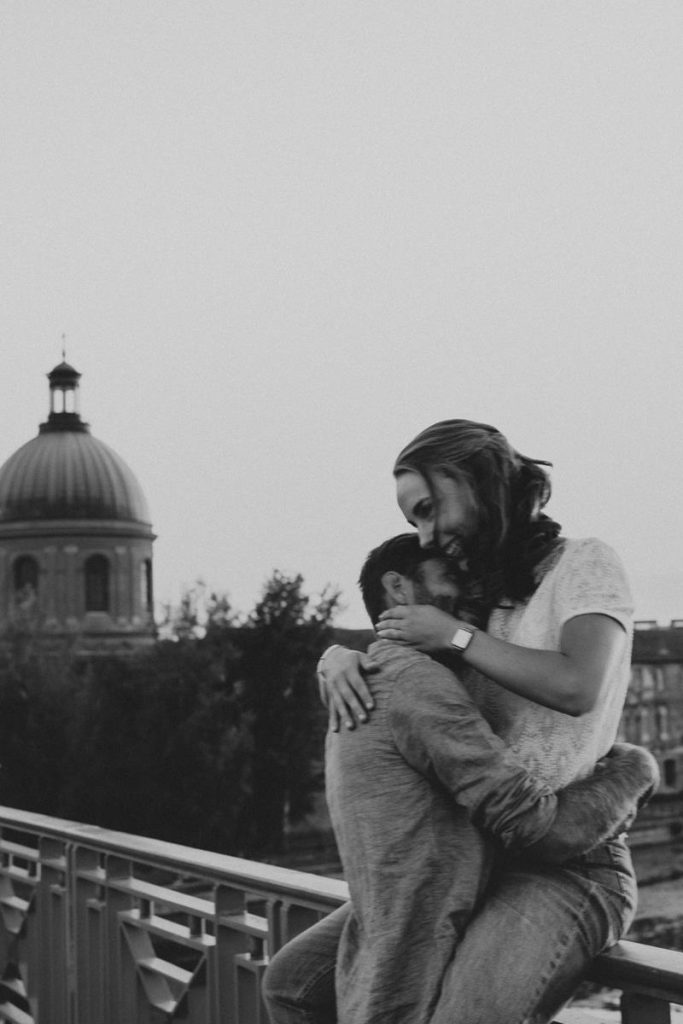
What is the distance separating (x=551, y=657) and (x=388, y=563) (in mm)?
380

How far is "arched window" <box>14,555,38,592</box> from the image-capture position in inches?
2124

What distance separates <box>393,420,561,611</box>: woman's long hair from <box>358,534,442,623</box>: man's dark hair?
0.09m

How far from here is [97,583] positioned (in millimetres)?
54281

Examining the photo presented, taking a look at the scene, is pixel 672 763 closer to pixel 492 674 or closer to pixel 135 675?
pixel 135 675

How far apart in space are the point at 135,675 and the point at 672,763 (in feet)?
97.0

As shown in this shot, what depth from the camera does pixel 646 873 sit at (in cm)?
4825

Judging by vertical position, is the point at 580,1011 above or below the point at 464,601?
below

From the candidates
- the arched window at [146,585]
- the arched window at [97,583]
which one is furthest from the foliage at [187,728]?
the arched window at [146,585]

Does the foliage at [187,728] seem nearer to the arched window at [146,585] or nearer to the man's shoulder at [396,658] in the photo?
the arched window at [146,585]

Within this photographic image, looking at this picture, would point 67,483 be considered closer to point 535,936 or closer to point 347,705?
point 347,705

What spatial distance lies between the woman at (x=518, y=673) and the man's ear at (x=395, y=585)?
0.09 metres

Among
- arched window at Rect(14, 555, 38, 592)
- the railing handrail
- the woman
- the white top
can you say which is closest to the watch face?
the woman

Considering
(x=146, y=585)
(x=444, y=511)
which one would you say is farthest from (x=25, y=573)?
(x=444, y=511)

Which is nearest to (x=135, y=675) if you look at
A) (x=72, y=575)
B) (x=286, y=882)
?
(x=72, y=575)
